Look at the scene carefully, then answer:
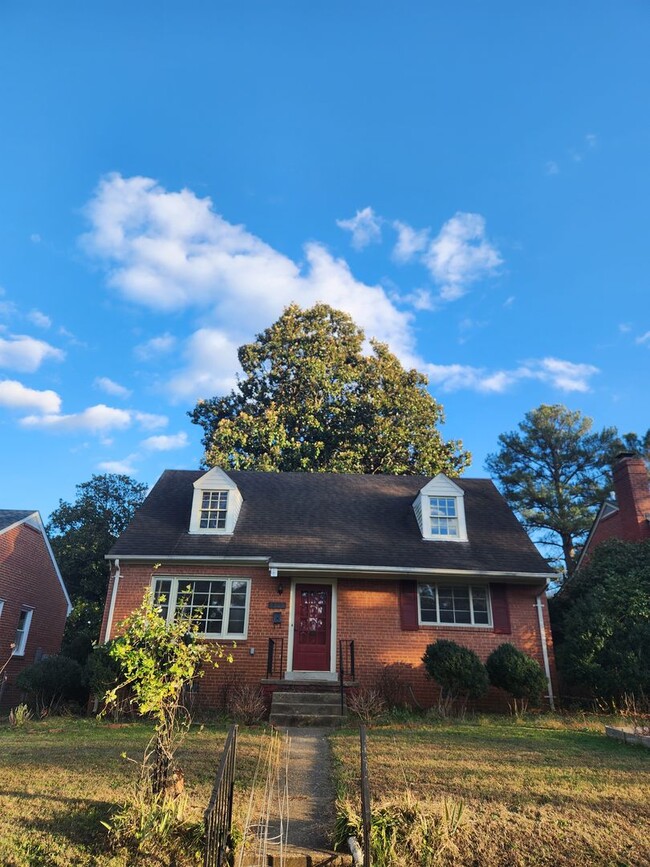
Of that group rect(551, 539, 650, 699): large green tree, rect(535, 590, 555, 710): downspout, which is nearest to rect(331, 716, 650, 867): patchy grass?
rect(551, 539, 650, 699): large green tree

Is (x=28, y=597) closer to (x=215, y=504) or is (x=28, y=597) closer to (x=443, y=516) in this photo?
(x=215, y=504)

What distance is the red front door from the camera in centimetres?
1303

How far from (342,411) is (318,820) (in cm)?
2227

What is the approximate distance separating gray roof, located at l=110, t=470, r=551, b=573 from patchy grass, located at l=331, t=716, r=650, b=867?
4.71 m

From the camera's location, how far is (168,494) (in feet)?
54.6

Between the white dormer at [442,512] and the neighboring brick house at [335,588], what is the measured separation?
0.03 m

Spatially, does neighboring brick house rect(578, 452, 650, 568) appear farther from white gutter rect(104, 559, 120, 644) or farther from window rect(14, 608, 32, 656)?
window rect(14, 608, 32, 656)

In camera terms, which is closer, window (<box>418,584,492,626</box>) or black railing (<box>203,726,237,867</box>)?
black railing (<box>203,726,237,867</box>)

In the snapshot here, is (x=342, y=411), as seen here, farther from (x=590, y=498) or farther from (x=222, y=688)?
(x=222, y=688)

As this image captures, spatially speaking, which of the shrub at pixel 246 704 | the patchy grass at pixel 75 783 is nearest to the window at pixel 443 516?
the shrub at pixel 246 704

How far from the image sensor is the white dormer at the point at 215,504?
14.9m

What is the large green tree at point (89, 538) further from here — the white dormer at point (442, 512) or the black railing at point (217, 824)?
the black railing at point (217, 824)

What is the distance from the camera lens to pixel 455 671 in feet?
36.9

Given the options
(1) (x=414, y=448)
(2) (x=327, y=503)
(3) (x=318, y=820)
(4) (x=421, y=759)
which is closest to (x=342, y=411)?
(1) (x=414, y=448)
